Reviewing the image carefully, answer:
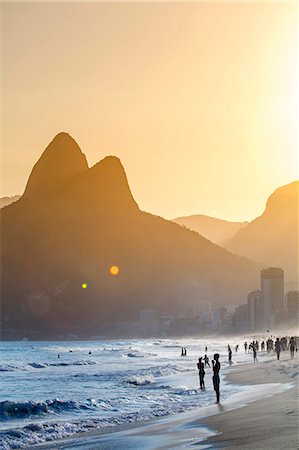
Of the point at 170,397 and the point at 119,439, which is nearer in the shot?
the point at 119,439

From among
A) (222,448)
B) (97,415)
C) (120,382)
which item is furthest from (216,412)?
(120,382)

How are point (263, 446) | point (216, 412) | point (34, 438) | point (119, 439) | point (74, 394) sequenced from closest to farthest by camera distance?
point (263, 446) → point (119, 439) → point (34, 438) → point (216, 412) → point (74, 394)

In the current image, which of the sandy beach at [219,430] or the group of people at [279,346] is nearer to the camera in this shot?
the sandy beach at [219,430]

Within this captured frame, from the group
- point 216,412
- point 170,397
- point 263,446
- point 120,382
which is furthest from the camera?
point 120,382

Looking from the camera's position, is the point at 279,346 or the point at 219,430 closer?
the point at 219,430

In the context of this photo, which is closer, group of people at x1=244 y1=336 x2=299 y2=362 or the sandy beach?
the sandy beach

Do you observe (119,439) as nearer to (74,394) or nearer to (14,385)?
(74,394)

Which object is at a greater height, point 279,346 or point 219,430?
point 279,346
